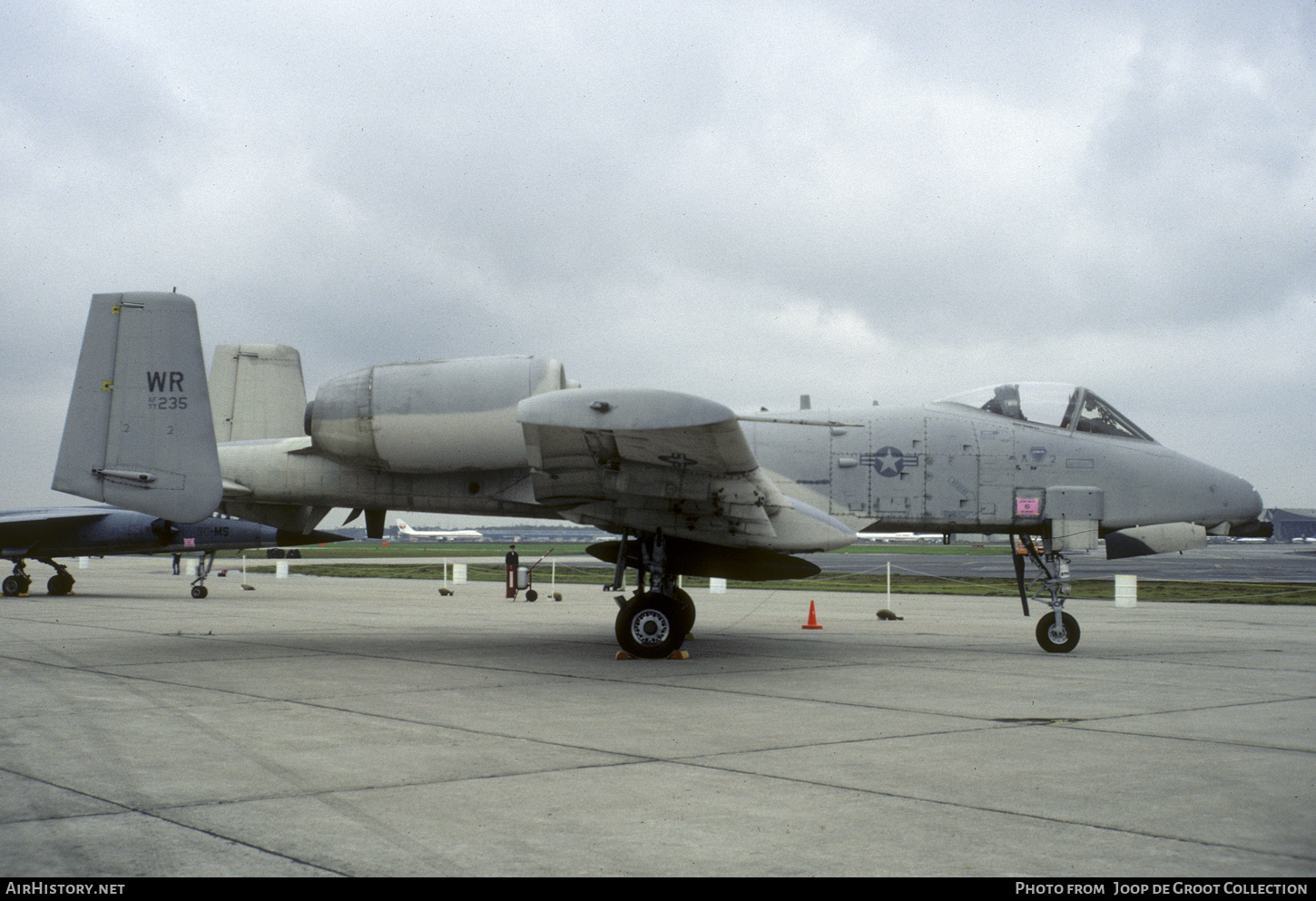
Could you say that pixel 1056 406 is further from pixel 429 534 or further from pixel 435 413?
pixel 429 534

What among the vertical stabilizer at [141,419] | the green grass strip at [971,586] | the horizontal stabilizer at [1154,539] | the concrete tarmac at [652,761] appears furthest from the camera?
the green grass strip at [971,586]

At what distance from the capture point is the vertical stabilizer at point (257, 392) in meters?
14.1

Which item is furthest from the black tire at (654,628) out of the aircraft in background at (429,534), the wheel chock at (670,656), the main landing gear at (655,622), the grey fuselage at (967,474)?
the aircraft in background at (429,534)

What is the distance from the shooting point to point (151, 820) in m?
4.40

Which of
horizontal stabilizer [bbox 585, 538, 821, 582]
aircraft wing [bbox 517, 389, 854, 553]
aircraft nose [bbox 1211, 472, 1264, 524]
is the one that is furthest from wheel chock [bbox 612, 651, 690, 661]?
aircraft nose [bbox 1211, 472, 1264, 524]

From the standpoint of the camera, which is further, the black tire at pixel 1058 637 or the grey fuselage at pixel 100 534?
the grey fuselage at pixel 100 534

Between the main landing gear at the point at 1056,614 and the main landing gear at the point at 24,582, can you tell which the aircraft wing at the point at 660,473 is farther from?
the main landing gear at the point at 24,582

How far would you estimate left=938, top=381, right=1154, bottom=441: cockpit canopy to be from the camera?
42.0 ft

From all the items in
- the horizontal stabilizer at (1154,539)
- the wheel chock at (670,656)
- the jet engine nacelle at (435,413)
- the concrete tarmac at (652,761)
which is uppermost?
the jet engine nacelle at (435,413)

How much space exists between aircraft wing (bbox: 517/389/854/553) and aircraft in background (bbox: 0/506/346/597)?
15437 mm

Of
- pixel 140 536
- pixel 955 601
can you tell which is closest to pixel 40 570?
pixel 140 536

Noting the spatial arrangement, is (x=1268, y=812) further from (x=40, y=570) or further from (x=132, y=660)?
(x=40, y=570)

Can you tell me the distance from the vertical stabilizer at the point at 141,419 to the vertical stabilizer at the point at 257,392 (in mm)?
2678

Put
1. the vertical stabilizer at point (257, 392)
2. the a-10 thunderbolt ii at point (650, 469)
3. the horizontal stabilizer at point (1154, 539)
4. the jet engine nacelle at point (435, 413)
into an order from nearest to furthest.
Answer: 1. the a-10 thunderbolt ii at point (650, 469)
2. the jet engine nacelle at point (435, 413)
3. the horizontal stabilizer at point (1154, 539)
4. the vertical stabilizer at point (257, 392)
